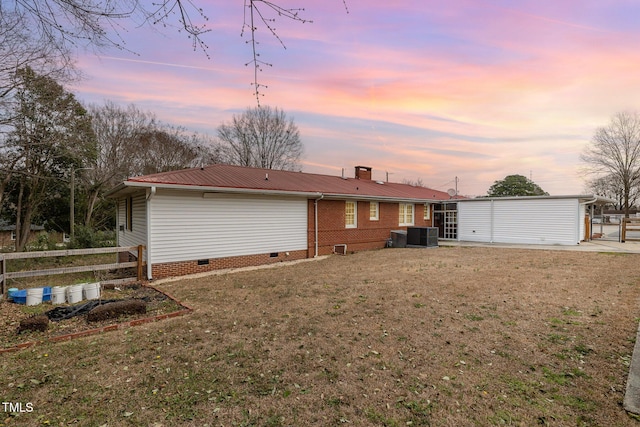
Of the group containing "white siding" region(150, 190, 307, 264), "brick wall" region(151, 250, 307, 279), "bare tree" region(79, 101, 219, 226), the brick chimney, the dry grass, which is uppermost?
"bare tree" region(79, 101, 219, 226)

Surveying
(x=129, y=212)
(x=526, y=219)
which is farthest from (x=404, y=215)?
(x=129, y=212)

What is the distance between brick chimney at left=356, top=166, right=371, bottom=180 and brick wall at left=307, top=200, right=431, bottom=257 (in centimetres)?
537

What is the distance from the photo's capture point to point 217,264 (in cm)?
1042

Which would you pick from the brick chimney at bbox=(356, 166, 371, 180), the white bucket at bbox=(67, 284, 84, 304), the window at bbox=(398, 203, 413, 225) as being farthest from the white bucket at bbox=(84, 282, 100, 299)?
the brick chimney at bbox=(356, 166, 371, 180)

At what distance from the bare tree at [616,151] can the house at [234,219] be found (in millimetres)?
33699

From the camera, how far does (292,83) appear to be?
4641 millimetres

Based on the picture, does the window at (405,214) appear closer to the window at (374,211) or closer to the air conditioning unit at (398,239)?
the air conditioning unit at (398,239)

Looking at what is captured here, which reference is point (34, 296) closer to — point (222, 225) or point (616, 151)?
point (222, 225)

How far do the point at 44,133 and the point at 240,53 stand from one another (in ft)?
43.8

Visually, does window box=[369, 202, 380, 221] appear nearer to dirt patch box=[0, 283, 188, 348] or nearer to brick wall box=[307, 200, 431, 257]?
brick wall box=[307, 200, 431, 257]

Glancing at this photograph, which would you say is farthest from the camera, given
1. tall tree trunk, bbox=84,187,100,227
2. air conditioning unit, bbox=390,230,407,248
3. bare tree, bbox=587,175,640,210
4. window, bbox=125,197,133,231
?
bare tree, bbox=587,175,640,210

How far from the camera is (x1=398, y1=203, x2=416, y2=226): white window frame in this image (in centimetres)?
1848

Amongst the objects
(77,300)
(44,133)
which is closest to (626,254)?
(77,300)

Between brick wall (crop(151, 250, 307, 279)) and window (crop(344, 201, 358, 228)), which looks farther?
window (crop(344, 201, 358, 228))
